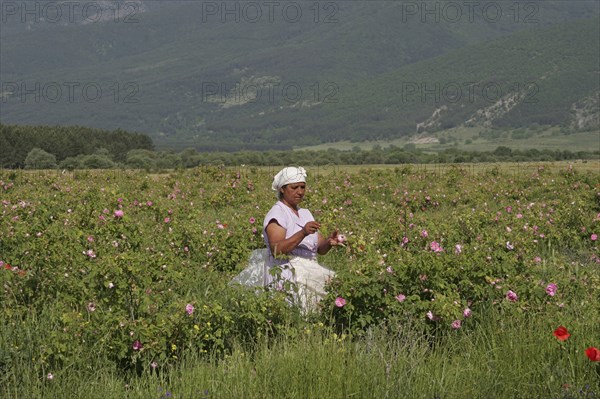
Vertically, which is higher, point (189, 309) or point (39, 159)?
point (189, 309)

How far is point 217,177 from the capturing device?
A: 28.0 metres

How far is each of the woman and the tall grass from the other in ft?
3.86

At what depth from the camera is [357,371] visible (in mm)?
→ 6074

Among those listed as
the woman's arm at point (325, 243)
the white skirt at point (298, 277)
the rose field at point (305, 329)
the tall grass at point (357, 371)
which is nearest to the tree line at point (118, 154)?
the white skirt at point (298, 277)

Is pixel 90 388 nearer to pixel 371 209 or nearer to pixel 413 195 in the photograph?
pixel 371 209

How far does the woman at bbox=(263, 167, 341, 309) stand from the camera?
815 cm

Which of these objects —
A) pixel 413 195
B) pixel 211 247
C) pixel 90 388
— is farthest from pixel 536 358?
pixel 413 195

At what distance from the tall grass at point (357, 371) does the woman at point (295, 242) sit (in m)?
1.18

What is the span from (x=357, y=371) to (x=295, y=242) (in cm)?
245

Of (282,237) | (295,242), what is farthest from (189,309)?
(282,237)

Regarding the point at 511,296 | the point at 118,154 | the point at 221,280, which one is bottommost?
the point at 118,154

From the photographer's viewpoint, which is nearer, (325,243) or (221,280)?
(325,243)

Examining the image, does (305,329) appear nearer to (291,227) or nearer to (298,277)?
(298,277)

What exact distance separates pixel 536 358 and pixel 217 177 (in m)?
22.0
